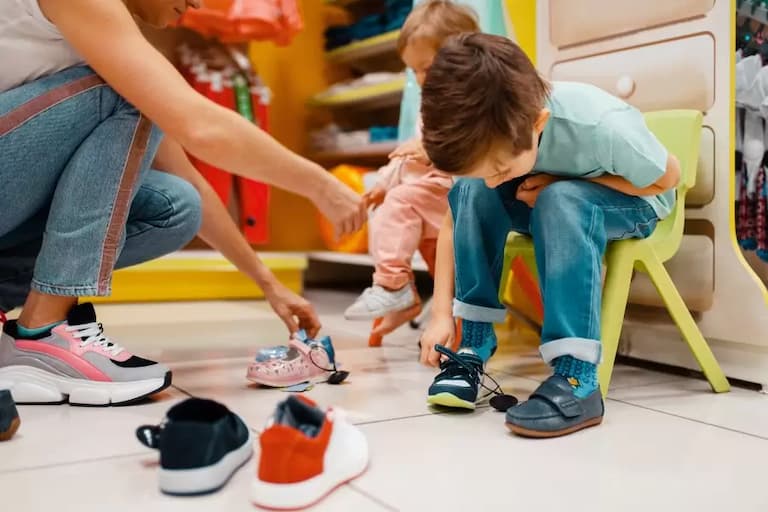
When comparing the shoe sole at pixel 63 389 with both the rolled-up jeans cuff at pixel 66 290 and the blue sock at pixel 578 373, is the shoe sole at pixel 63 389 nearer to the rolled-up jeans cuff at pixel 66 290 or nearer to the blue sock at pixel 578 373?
the rolled-up jeans cuff at pixel 66 290

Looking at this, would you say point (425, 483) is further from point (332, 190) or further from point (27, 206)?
point (27, 206)

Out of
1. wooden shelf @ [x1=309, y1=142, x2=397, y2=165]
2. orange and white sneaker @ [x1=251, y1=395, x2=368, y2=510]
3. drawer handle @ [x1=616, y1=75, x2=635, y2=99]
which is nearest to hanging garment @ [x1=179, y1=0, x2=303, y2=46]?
wooden shelf @ [x1=309, y1=142, x2=397, y2=165]

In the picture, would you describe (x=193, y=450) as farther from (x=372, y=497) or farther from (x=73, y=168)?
(x=73, y=168)

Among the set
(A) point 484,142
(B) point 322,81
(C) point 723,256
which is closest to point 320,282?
(B) point 322,81

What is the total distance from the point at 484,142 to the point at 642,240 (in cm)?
37

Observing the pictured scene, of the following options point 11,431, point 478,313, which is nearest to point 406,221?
point 478,313

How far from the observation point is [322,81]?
313 cm

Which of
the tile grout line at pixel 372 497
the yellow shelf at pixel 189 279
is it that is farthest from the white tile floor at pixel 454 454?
the yellow shelf at pixel 189 279

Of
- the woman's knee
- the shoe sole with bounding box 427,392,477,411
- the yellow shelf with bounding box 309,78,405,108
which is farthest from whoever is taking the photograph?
the yellow shelf with bounding box 309,78,405,108

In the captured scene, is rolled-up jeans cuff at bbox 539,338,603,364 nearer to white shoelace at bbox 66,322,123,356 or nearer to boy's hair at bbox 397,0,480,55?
white shoelace at bbox 66,322,123,356

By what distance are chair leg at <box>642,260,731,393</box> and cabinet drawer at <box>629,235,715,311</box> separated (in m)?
0.09

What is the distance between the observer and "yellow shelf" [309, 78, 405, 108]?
8.31 ft

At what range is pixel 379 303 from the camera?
144 cm

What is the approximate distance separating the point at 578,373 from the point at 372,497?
1.22 ft
